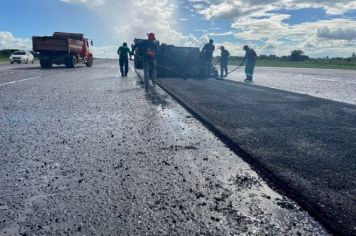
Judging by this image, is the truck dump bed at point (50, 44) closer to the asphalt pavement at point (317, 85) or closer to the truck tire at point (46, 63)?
the truck tire at point (46, 63)

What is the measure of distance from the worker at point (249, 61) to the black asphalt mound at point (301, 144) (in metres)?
9.16

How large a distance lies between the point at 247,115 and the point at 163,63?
1519cm

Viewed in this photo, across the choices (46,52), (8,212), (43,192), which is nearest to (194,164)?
(43,192)

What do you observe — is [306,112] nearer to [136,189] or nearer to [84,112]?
[84,112]

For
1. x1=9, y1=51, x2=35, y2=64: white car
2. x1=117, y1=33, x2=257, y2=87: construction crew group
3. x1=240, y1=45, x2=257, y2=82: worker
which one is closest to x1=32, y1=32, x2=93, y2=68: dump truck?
x1=117, y1=33, x2=257, y2=87: construction crew group

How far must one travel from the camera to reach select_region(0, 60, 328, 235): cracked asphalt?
8.79 ft

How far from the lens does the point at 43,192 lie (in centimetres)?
328

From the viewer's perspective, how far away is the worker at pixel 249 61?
19.8m

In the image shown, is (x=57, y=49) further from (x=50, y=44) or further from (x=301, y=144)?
(x=301, y=144)

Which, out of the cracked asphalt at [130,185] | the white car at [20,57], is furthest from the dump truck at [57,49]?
the cracked asphalt at [130,185]

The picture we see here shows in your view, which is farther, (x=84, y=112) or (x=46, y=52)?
(x=46, y=52)

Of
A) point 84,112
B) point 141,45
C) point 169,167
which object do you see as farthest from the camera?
point 141,45

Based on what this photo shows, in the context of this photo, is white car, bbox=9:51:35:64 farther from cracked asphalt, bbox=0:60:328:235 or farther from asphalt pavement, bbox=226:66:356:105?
cracked asphalt, bbox=0:60:328:235

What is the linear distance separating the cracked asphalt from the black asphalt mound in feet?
0.78
